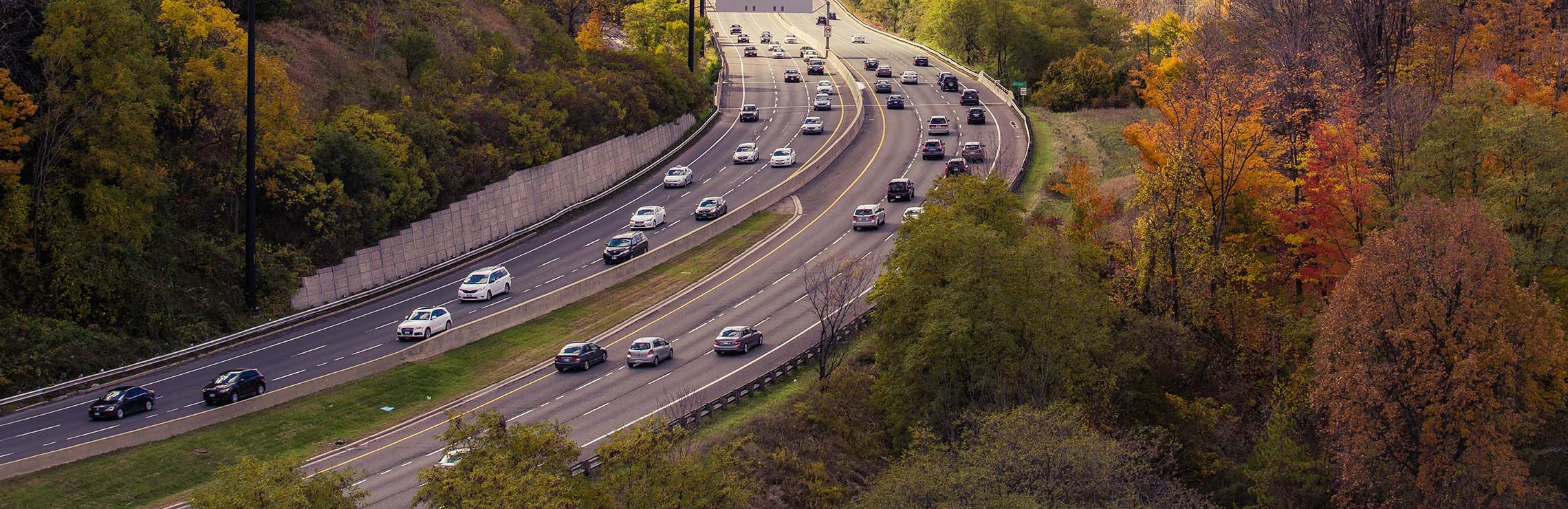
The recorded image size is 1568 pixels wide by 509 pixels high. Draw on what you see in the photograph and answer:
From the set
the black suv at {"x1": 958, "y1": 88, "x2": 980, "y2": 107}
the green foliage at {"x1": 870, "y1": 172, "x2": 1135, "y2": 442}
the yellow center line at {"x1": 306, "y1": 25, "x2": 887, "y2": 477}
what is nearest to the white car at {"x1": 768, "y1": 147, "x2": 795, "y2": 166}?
the yellow center line at {"x1": 306, "y1": 25, "x2": 887, "y2": 477}

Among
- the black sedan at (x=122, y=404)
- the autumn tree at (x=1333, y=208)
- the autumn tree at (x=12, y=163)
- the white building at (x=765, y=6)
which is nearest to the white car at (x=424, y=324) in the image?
the black sedan at (x=122, y=404)

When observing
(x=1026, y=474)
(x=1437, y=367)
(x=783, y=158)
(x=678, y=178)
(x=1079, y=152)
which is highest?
(x=1079, y=152)

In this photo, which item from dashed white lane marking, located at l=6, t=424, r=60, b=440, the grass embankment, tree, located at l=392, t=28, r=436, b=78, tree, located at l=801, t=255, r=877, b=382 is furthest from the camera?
tree, located at l=392, t=28, r=436, b=78

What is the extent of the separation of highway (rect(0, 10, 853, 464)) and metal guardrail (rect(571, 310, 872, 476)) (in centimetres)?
1559

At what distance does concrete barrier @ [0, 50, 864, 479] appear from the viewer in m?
50.4

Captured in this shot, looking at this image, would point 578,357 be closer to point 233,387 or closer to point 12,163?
point 233,387

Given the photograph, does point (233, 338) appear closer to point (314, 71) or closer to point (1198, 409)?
point (314, 71)

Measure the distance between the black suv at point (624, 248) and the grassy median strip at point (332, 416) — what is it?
1599 mm

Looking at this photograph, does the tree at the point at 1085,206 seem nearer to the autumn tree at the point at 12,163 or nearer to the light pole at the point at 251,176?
the light pole at the point at 251,176

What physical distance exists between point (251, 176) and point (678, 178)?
3568 cm

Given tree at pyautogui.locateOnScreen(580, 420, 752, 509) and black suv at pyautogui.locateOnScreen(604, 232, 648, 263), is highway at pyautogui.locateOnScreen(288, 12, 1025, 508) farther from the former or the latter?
tree at pyautogui.locateOnScreen(580, 420, 752, 509)

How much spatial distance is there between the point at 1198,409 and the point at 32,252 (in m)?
50.3

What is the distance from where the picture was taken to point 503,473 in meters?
36.1

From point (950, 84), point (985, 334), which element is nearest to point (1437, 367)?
point (985, 334)
